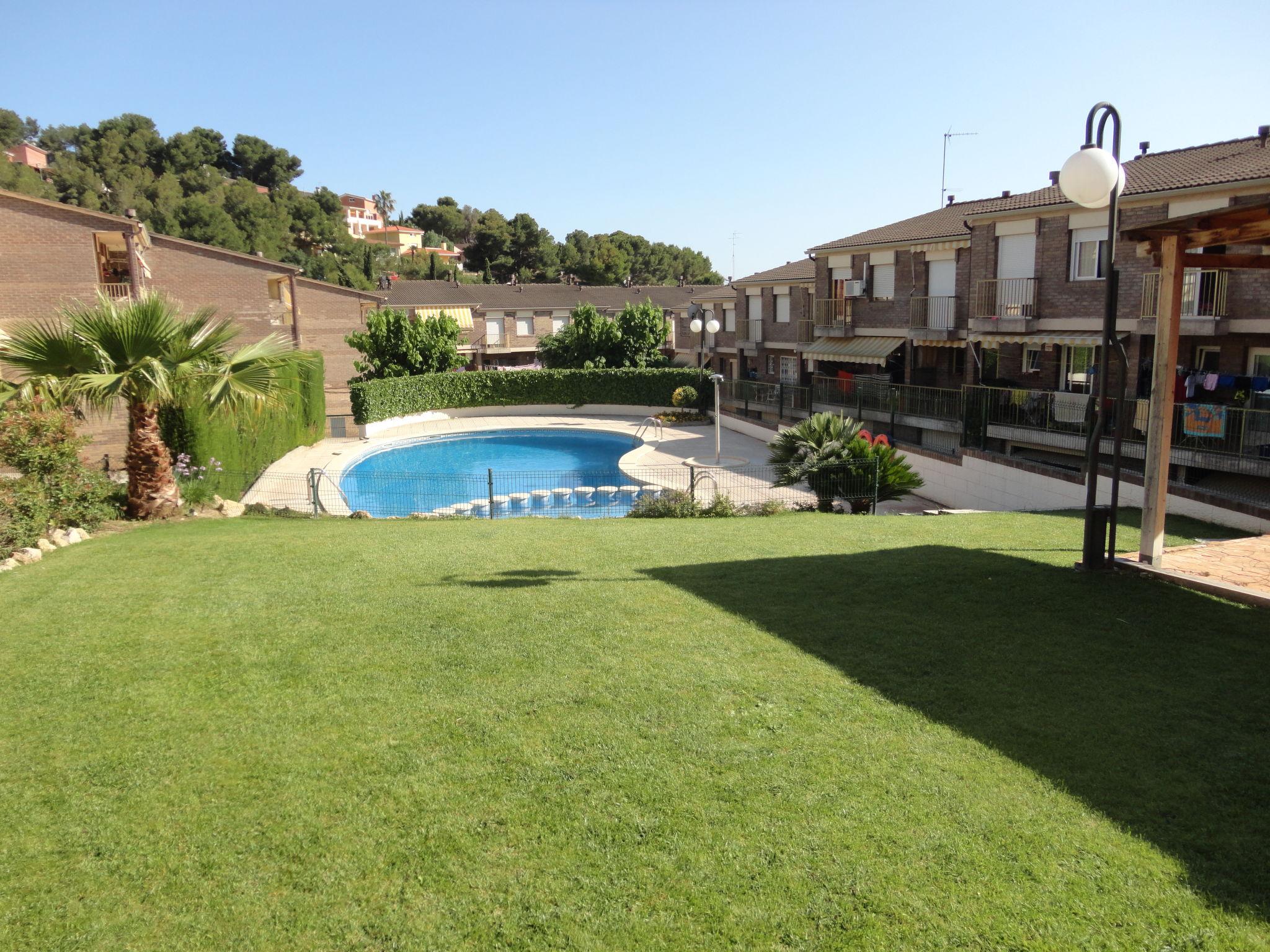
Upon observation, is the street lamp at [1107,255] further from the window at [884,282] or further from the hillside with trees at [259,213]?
the hillside with trees at [259,213]

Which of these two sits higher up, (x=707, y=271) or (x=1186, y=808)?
(x=707, y=271)

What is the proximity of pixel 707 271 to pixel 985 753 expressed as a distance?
12575 centimetres

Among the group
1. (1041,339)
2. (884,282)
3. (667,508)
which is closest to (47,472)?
(667,508)

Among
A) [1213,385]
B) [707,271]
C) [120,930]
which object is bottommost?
[120,930]

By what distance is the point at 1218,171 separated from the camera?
19109 millimetres

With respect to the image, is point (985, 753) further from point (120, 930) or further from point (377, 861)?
point (120, 930)

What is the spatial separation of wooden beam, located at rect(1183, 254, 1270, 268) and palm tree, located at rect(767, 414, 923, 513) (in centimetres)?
855

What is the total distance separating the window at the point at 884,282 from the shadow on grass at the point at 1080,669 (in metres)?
22.5

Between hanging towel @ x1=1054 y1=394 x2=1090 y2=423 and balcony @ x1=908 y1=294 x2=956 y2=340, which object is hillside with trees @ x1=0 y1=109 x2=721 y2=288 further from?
Result: hanging towel @ x1=1054 y1=394 x2=1090 y2=423

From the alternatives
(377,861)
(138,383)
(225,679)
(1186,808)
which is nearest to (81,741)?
(225,679)

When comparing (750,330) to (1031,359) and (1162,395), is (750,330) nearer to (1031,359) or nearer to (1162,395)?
(1031,359)

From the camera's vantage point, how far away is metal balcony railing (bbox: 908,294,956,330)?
1081 inches

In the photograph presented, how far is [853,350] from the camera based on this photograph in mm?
31766

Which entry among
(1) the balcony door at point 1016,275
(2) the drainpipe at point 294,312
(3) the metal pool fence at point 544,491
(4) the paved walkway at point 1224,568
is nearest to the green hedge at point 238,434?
(3) the metal pool fence at point 544,491
